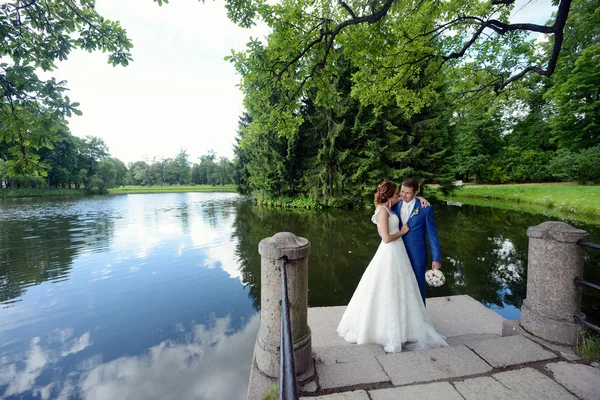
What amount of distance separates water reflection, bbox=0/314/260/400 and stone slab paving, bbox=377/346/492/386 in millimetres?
2106

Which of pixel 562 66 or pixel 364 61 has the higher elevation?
pixel 562 66

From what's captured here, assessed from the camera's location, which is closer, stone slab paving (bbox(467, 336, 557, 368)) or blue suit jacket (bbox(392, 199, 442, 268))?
stone slab paving (bbox(467, 336, 557, 368))

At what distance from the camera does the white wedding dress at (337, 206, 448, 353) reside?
304 cm

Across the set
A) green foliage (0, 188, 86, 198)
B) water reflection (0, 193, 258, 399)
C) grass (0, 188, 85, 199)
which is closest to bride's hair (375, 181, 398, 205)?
water reflection (0, 193, 258, 399)

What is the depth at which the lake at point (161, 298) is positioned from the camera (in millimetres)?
3600

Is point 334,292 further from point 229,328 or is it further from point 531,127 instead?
point 531,127

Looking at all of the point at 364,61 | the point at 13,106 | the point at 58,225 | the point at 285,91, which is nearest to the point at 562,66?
the point at 364,61

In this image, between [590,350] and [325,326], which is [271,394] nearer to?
[325,326]

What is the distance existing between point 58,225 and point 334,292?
17601 millimetres

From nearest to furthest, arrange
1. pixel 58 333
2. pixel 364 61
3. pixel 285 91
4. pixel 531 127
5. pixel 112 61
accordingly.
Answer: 1. pixel 58 333
2. pixel 112 61
3. pixel 285 91
4. pixel 364 61
5. pixel 531 127

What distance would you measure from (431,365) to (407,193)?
1.79m

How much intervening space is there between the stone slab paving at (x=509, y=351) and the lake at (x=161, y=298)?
265cm

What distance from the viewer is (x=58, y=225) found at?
15.1 meters

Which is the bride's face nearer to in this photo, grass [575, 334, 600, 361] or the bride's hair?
the bride's hair
